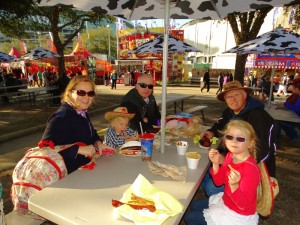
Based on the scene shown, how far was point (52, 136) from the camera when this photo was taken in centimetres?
231

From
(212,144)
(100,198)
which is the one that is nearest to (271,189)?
(212,144)

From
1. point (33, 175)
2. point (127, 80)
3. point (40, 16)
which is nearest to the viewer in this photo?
point (33, 175)

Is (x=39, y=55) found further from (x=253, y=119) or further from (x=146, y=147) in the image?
(x=253, y=119)

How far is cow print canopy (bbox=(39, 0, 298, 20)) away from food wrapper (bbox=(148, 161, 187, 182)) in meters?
1.90

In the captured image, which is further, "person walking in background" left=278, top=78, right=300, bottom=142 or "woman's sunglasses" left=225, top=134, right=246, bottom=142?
"person walking in background" left=278, top=78, right=300, bottom=142

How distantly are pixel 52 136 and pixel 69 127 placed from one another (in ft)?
0.66

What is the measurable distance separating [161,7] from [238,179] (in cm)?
262

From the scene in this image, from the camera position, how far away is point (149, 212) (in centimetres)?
149

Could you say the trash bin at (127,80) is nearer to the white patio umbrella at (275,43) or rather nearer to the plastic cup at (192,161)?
the white patio umbrella at (275,43)

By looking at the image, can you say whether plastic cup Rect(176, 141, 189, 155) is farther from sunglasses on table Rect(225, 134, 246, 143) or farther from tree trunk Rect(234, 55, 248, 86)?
tree trunk Rect(234, 55, 248, 86)

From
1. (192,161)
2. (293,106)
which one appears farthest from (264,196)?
(293,106)

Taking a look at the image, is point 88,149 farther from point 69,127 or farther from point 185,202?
point 185,202

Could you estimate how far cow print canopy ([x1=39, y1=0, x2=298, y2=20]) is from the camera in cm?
294

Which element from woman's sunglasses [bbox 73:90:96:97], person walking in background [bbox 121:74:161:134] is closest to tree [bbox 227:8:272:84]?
person walking in background [bbox 121:74:161:134]
